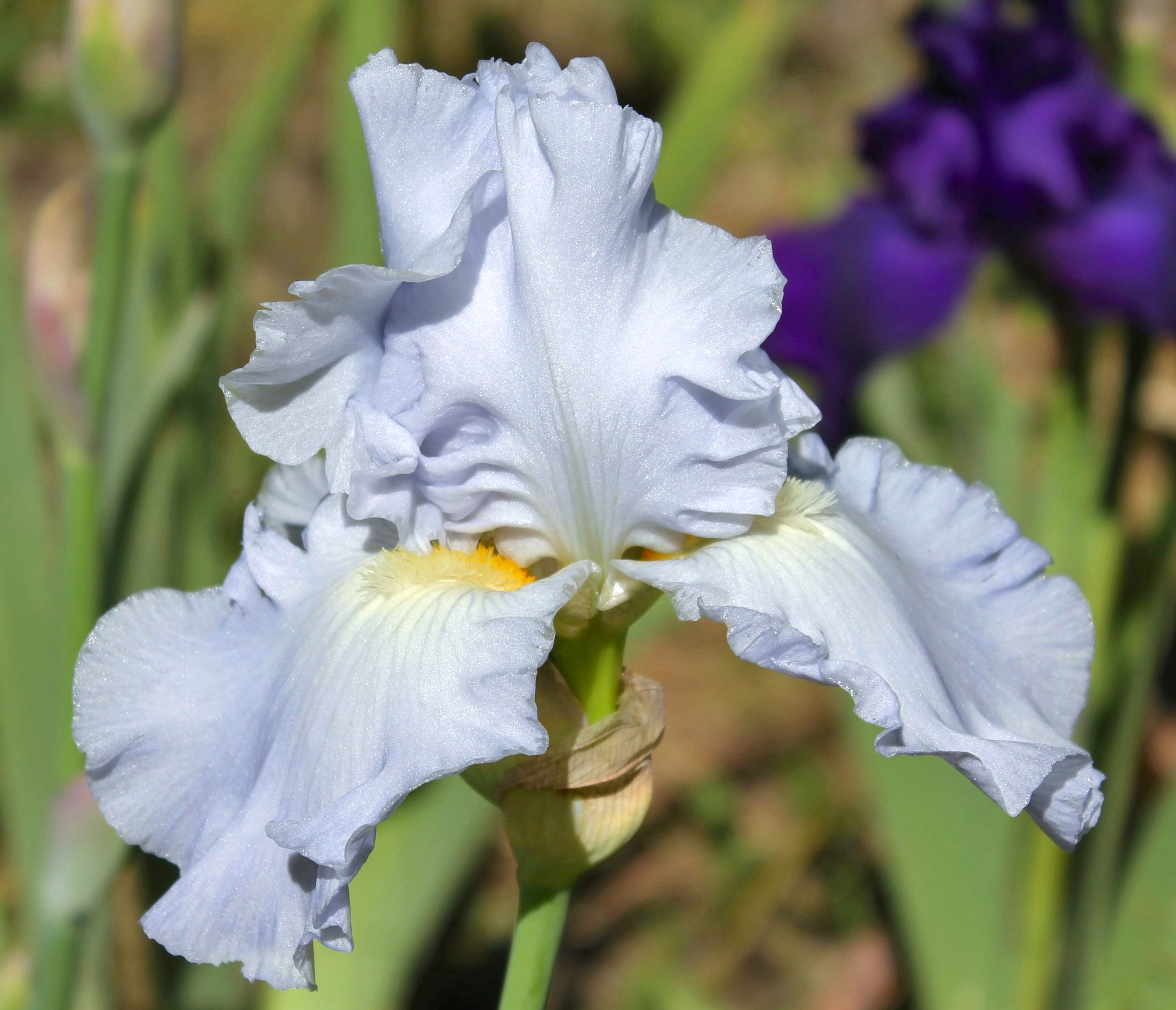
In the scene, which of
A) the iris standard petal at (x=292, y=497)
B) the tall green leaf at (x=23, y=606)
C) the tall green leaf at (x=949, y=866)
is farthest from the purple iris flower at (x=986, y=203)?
the tall green leaf at (x=23, y=606)

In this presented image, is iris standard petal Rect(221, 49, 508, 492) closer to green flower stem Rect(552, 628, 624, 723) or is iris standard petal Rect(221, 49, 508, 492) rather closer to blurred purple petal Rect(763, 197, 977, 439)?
green flower stem Rect(552, 628, 624, 723)

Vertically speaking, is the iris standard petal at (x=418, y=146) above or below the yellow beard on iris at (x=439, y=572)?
above

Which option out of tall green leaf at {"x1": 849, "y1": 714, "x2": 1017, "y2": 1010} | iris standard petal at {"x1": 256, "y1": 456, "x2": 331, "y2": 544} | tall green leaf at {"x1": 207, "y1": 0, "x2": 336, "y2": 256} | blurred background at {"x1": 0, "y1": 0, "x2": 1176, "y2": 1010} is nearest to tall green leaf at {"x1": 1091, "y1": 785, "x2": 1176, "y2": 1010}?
blurred background at {"x1": 0, "y1": 0, "x2": 1176, "y2": 1010}

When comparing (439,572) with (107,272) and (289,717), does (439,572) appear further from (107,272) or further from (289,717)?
(107,272)

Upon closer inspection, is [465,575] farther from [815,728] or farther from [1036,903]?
[815,728]

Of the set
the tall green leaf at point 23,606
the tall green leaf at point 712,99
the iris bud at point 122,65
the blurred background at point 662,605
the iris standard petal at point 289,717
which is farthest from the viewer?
the tall green leaf at point 712,99

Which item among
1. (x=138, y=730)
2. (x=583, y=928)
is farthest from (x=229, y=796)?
(x=583, y=928)

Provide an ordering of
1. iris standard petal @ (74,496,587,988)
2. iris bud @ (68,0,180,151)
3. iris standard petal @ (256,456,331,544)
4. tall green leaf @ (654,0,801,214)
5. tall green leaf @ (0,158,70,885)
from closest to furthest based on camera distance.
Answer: iris standard petal @ (74,496,587,988) < iris standard petal @ (256,456,331,544) < iris bud @ (68,0,180,151) < tall green leaf @ (0,158,70,885) < tall green leaf @ (654,0,801,214)

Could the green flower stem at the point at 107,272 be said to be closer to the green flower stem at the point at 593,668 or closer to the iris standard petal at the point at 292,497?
the iris standard petal at the point at 292,497
